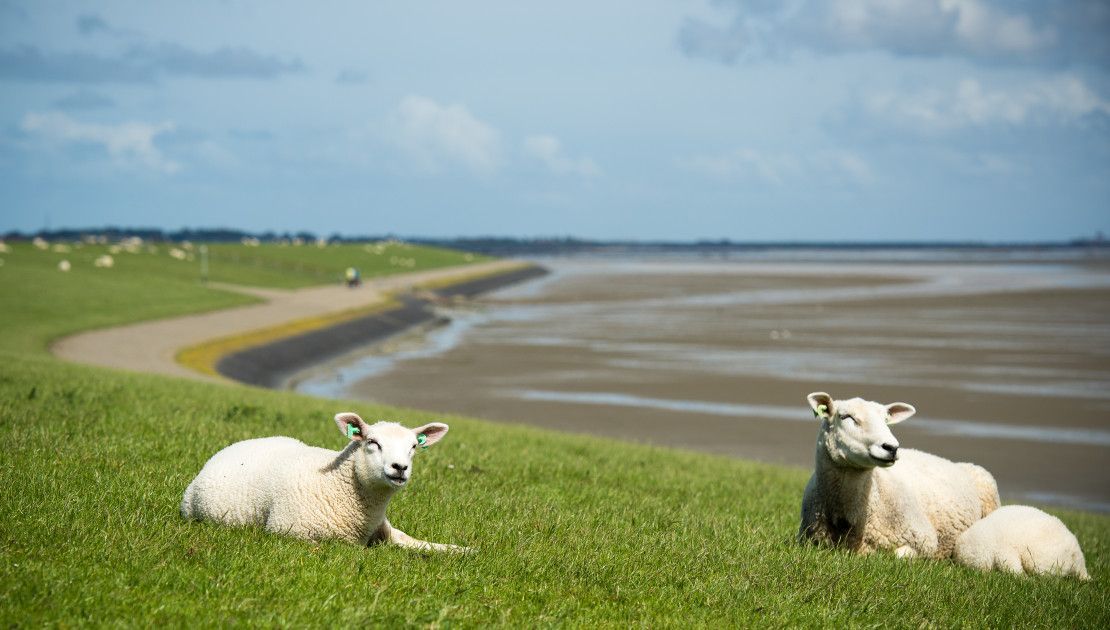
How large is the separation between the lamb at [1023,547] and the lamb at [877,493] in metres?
0.37

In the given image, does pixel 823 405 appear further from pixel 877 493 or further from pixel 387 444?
pixel 387 444

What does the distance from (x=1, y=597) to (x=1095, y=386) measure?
3611cm

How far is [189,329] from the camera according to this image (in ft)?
149

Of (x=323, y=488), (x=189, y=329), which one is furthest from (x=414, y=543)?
(x=189, y=329)

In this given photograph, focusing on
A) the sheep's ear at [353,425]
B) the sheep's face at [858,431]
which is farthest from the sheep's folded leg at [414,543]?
the sheep's face at [858,431]

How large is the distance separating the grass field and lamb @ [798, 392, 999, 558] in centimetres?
49

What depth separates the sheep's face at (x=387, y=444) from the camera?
328 inches

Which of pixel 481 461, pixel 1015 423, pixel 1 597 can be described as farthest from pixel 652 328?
pixel 1 597

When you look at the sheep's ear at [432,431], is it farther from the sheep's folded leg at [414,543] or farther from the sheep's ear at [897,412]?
the sheep's ear at [897,412]

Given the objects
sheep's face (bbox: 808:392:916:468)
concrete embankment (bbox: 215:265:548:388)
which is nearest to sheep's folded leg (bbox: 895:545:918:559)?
sheep's face (bbox: 808:392:916:468)

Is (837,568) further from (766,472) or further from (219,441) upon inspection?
(766,472)

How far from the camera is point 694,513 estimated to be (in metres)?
12.6

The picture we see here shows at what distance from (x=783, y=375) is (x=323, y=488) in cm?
3159

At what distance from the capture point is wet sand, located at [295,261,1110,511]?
90.5 ft
